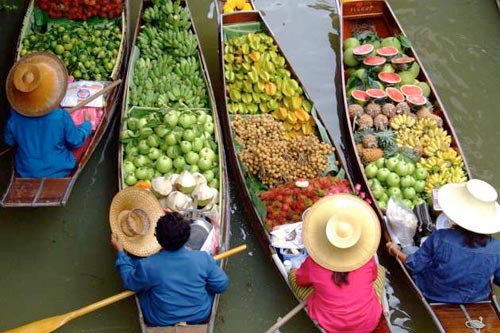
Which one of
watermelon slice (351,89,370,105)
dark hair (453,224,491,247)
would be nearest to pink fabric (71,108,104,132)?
watermelon slice (351,89,370,105)

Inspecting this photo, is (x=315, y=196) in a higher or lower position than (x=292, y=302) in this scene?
higher

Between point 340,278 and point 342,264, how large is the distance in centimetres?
16

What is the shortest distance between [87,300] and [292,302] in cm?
183

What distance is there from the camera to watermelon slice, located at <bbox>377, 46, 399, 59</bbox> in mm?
6336

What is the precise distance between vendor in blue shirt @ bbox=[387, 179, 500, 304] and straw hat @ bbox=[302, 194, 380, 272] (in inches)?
29.0

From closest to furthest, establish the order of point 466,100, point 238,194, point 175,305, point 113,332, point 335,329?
point 175,305 → point 335,329 → point 113,332 → point 238,194 → point 466,100

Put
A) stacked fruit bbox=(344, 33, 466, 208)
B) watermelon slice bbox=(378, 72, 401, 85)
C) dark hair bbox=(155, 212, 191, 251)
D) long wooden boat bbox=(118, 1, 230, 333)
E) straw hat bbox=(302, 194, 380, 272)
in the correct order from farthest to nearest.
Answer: watermelon slice bbox=(378, 72, 401, 85)
stacked fruit bbox=(344, 33, 466, 208)
long wooden boat bbox=(118, 1, 230, 333)
straw hat bbox=(302, 194, 380, 272)
dark hair bbox=(155, 212, 191, 251)

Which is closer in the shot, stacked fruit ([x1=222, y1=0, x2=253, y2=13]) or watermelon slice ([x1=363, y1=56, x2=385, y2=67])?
watermelon slice ([x1=363, y1=56, x2=385, y2=67])

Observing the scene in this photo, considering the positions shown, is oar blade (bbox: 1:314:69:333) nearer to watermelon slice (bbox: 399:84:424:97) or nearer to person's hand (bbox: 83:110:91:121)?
person's hand (bbox: 83:110:91:121)

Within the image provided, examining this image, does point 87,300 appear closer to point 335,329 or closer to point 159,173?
point 159,173

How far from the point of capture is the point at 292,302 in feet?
16.6

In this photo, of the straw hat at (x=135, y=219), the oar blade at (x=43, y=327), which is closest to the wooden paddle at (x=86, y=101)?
the straw hat at (x=135, y=219)

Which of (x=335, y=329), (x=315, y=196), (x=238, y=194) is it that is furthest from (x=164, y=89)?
(x=335, y=329)

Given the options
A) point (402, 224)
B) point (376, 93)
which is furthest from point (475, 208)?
point (376, 93)
